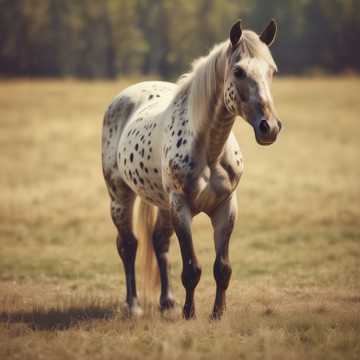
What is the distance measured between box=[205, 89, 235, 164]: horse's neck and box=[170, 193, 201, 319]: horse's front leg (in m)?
0.49

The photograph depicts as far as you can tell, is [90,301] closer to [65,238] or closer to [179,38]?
[65,238]

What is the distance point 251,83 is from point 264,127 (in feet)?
1.42

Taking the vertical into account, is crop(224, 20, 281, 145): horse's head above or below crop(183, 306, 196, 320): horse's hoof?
above

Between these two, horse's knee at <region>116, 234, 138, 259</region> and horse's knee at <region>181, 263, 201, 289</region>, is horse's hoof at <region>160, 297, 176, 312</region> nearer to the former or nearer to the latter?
horse's knee at <region>116, 234, 138, 259</region>

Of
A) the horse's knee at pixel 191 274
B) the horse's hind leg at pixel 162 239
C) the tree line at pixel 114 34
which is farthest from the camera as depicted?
the tree line at pixel 114 34

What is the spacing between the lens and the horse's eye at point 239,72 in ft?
17.6

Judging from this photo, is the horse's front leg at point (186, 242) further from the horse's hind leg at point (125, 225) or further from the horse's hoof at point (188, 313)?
the horse's hind leg at point (125, 225)

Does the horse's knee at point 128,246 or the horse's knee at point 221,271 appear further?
the horse's knee at point 128,246

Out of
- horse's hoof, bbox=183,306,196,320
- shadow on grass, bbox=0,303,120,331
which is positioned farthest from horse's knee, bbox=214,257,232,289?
shadow on grass, bbox=0,303,120,331

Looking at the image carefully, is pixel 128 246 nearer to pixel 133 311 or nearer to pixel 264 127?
pixel 133 311

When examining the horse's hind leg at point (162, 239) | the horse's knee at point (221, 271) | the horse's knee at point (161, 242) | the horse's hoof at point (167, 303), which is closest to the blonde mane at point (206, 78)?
the horse's knee at point (221, 271)

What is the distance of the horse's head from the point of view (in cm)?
515

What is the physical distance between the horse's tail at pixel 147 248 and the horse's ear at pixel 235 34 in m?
2.88

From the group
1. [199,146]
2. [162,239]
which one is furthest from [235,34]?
[162,239]
